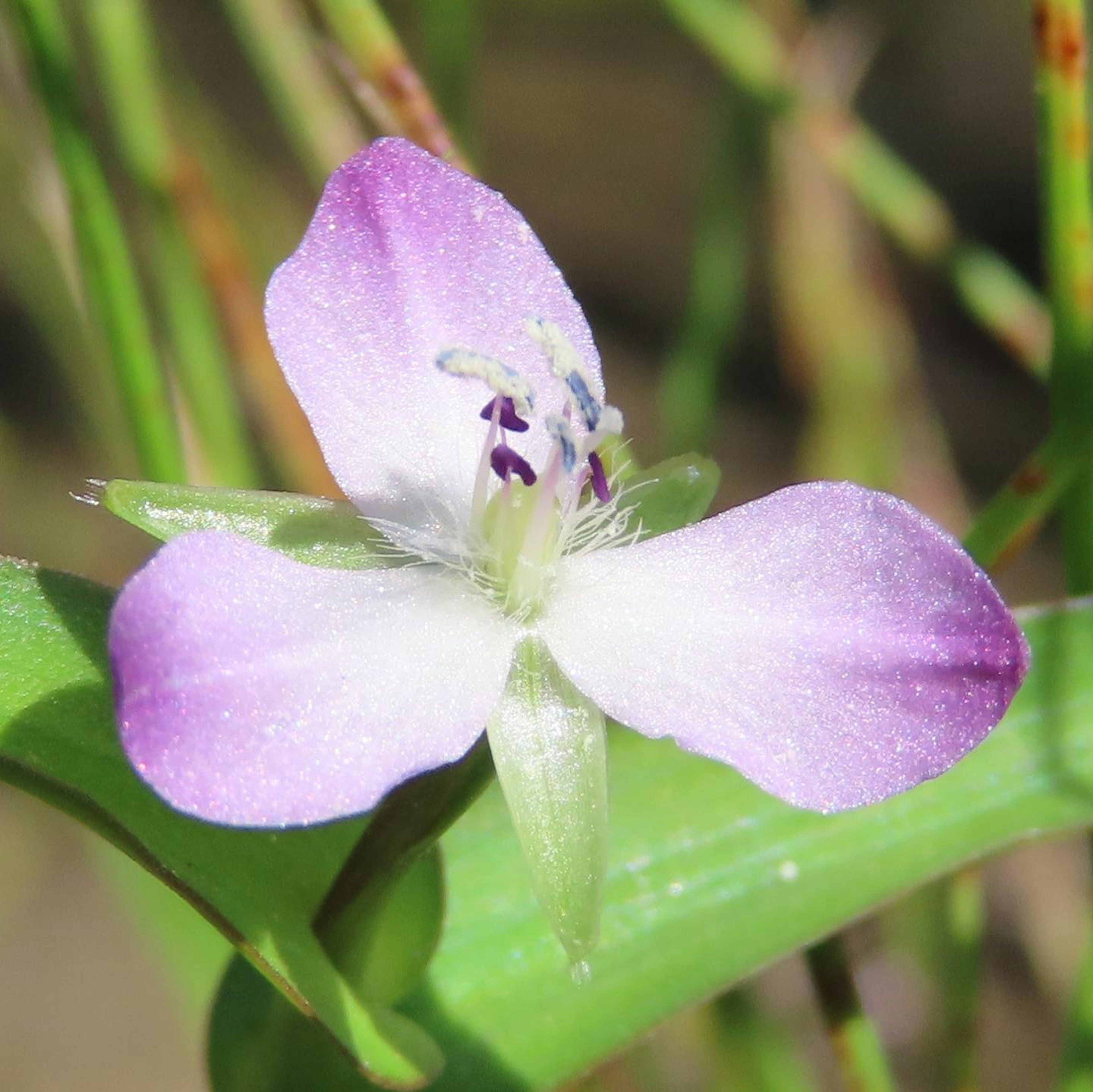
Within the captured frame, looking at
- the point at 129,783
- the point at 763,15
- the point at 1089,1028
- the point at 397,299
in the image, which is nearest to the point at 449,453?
the point at 397,299

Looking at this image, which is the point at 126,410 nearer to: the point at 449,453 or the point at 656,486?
the point at 449,453

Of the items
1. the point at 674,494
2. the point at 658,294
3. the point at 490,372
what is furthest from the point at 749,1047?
the point at 658,294

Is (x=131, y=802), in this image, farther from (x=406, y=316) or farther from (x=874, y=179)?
(x=874, y=179)

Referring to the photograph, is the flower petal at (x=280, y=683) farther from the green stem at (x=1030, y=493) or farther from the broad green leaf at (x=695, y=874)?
the green stem at (x=1030, y=493)

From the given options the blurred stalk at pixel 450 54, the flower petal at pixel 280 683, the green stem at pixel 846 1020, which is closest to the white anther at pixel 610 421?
the flower petal at pixel 280 683

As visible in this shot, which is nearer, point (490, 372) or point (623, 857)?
point (490, 372)

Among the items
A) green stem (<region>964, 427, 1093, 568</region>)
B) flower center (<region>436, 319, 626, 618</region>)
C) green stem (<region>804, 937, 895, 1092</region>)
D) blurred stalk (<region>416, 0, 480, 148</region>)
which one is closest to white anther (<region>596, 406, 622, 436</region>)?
flower center (<region>436, 319, 626, 618</region>)
